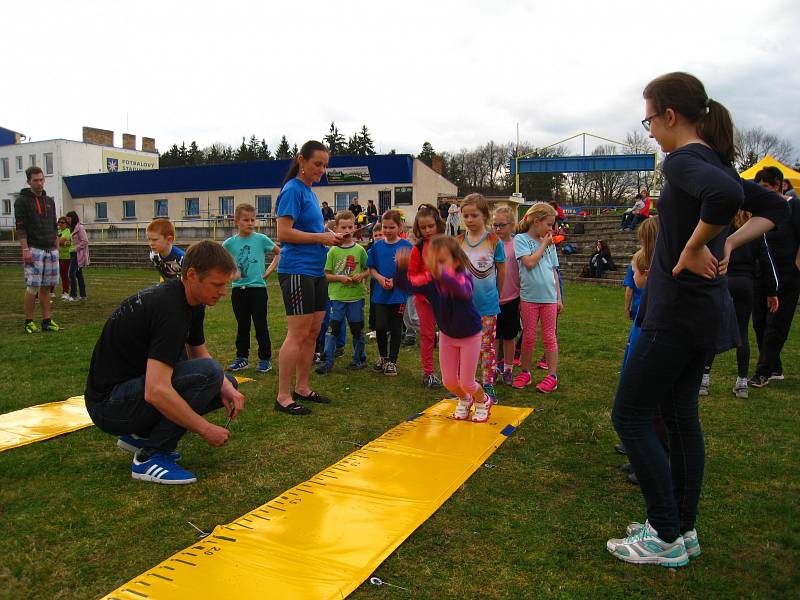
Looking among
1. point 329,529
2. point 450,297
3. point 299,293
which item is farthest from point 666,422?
point 299,293

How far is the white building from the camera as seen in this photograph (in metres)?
51.5

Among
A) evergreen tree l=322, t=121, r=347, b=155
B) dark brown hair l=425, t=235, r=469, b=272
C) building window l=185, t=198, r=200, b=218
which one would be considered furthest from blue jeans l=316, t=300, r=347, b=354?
evergreen tree l=322, t=121, r=347, b=155

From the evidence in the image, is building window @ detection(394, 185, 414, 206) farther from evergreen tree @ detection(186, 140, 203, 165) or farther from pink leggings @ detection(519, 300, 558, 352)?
evergreen tree @ detection(186, 140, 203, 165)

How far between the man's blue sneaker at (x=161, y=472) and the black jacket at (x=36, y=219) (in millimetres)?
6034

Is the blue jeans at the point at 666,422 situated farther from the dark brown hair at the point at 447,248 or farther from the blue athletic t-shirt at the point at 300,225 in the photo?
the blue athletic t-shirt at the point at 300,225

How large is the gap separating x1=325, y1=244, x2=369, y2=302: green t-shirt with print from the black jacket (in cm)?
445

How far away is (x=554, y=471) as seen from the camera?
149 inches

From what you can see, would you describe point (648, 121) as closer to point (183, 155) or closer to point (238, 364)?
point (238, 364)

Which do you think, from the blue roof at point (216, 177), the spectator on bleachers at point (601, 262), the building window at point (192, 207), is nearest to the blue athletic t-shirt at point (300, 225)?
the spectator on bleachers at point (601, 262)

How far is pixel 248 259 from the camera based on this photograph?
6609 mm

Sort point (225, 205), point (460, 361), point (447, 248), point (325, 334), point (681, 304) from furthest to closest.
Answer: point (225, 205), point (325, 334), point (460, 361), point (447, 248), point (681, 304)

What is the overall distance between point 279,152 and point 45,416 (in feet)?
271

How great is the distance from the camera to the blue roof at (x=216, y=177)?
3638 cm

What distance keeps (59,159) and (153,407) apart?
2247 inches
